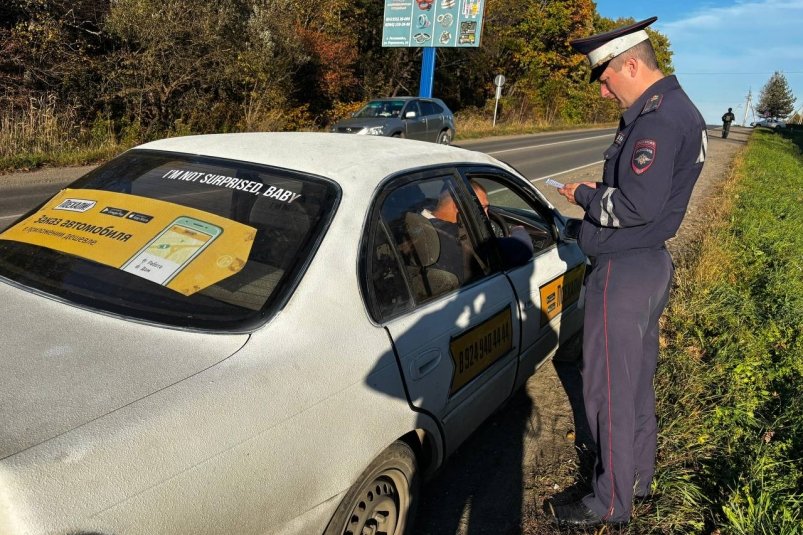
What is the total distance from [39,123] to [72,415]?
13.8m

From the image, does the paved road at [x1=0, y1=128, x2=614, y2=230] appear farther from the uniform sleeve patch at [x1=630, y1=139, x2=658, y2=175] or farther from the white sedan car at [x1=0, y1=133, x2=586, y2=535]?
the uniform sleeve patch at [x1=630, y1=139, x2=658, y2=175]

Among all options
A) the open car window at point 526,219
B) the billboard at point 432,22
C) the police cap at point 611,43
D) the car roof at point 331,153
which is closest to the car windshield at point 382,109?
the billboard at point 432,22

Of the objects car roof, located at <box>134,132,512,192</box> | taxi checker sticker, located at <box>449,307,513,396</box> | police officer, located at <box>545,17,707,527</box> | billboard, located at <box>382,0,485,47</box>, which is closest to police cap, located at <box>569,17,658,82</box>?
police officer, located at <box>545,17,707,527</box>

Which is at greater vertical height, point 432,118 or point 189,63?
point 189,63

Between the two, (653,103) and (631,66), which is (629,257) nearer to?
(653,103)

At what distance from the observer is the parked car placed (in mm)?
16391

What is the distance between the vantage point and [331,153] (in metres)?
2.32

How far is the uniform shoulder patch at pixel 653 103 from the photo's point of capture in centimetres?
218

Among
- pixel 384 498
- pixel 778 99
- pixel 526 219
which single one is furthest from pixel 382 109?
pixel 778 99

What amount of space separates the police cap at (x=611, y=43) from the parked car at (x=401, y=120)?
13496 millimetres

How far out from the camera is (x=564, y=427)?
130 inches

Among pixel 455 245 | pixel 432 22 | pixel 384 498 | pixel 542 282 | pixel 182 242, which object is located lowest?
pixel 384 498

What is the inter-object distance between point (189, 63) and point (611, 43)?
1587 centimetres

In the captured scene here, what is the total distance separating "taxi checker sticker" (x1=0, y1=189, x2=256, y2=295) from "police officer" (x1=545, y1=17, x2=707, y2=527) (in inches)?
56.2
